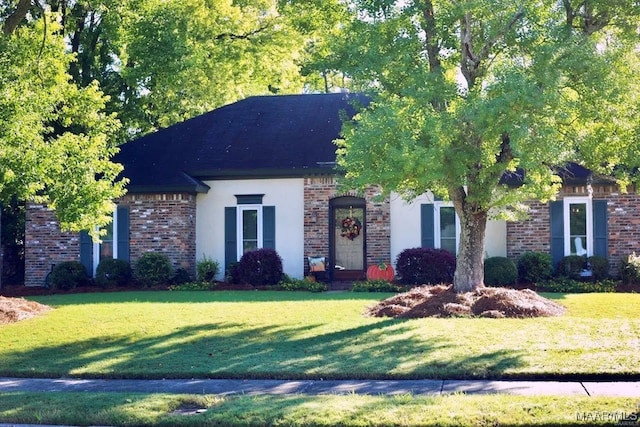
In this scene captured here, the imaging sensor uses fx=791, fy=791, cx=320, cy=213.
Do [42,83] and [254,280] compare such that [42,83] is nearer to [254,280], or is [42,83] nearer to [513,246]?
[254,280]

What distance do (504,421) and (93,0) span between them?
17859mm

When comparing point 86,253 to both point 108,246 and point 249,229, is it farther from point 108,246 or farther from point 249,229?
point 249,229

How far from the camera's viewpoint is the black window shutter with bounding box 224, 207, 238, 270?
2356 centimetres

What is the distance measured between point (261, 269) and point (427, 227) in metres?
4.84

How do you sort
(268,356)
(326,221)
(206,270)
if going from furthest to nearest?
1. (206,270)
2. (326,221)
3. (268,356)

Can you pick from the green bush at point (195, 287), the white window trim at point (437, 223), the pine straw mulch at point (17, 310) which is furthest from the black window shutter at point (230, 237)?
the pine straw mulch at point (17, 310)

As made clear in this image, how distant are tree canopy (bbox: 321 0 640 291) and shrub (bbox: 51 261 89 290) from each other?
1062cm

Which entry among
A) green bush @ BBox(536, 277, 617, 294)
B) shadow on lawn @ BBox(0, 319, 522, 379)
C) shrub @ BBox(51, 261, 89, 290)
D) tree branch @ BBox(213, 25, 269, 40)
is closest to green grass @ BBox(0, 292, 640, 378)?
shadow on lawn @ BBox(0, 319, 522, 379)

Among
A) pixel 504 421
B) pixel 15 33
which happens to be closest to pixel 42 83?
pixel 15 33

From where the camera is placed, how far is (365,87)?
15.5 m

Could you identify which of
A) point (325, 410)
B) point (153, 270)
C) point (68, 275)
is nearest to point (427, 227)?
point (153, 270)

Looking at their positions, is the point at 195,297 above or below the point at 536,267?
below

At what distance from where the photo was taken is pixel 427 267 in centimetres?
2094

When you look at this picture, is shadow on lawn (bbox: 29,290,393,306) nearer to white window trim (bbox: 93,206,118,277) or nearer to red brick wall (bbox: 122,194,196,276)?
red brick wall (bbox: 122,194,196,276)
